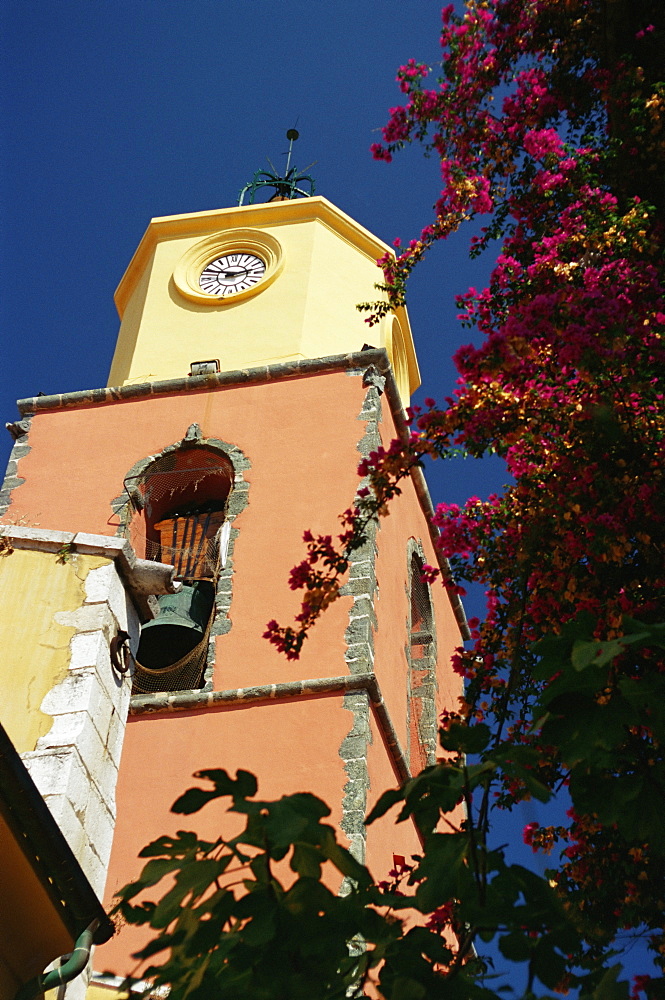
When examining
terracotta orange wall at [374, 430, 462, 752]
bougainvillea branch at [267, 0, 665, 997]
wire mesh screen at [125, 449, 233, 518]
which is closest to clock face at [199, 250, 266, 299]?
wire mesh screen at [125, 449, 233, 518]

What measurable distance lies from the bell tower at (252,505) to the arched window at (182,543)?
23 millimetres

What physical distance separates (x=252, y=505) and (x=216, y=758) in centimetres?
290

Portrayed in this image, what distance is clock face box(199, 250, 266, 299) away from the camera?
1548 cm

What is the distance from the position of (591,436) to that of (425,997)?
2.85 m

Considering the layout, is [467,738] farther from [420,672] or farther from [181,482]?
[420,672]

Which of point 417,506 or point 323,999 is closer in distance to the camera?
point 323,999

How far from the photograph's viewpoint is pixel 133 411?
14.0m

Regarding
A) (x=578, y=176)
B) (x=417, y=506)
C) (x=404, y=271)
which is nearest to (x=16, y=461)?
(x=417, y=506)

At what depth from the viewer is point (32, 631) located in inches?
248

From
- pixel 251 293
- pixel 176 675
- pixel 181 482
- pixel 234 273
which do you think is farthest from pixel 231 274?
pixel 176 675

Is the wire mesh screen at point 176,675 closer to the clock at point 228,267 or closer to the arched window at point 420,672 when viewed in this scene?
the arched window at point 420,672

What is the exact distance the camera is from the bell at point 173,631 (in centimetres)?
1167

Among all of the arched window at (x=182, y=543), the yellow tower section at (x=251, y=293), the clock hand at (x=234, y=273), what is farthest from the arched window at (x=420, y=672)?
the clock hand at (x=234, y=273)

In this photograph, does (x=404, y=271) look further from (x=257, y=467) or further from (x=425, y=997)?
(x=257, y=467)
